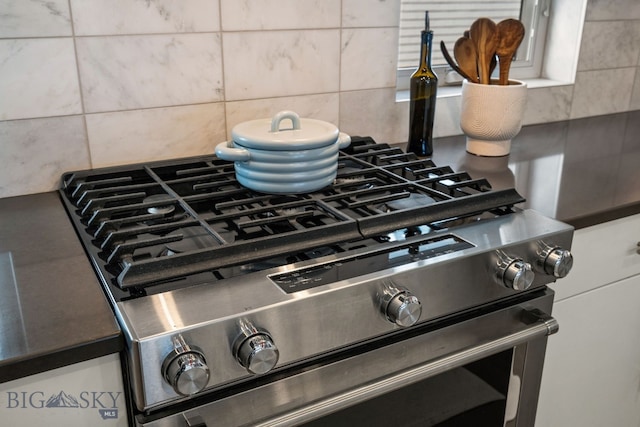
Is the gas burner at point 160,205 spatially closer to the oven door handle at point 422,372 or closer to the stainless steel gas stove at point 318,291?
the stainless steel gas stove at point 318,291

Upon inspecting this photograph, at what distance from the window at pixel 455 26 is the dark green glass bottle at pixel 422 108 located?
0.86 feet

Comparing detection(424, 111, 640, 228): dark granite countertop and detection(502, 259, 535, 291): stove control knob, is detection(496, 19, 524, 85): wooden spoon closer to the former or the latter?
detection(424, 111, 640, 228): dark granite countertop

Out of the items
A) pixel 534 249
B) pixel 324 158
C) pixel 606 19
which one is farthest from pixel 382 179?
pixel 606 19

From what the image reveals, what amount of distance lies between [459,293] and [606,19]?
1.37 metres

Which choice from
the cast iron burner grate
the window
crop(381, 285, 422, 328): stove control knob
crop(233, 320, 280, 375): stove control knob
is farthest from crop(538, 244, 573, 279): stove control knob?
the window

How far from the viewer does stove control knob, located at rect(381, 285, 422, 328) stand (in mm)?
854

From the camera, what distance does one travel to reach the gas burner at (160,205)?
102 cm

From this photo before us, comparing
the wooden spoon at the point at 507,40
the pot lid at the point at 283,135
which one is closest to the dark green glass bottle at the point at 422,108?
the wooden spoon at the point at 507,40

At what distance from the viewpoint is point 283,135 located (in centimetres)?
111

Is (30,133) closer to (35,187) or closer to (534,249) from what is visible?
(35,187)

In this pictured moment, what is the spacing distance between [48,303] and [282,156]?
46 cm

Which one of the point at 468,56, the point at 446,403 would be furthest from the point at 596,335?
the point at 468,56

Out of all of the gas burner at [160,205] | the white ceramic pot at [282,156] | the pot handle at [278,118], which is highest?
the pot handle at [278,118]

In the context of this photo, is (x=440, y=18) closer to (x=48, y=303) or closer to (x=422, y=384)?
(x=422, y=384)
